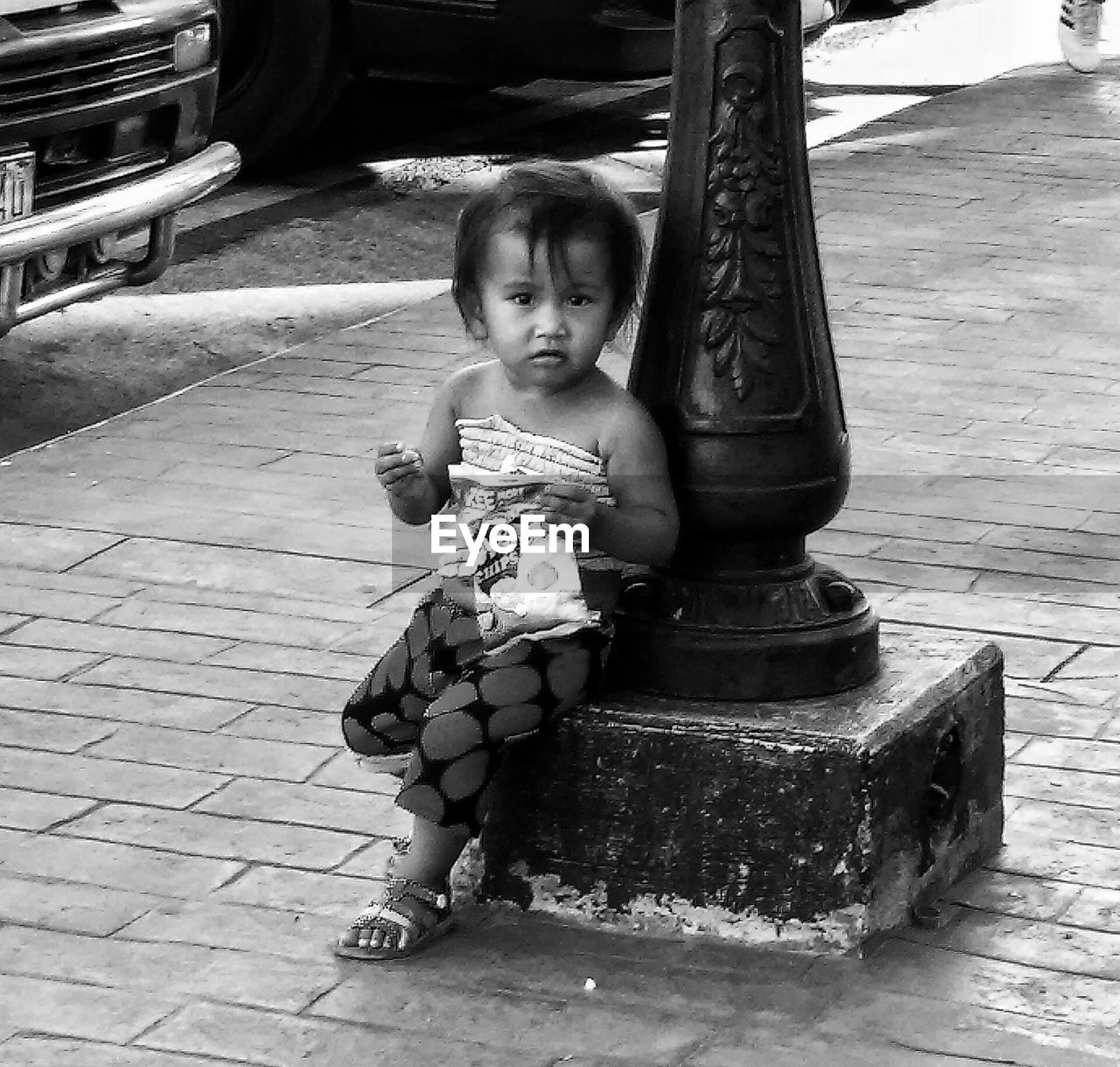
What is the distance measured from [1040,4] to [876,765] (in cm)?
1256

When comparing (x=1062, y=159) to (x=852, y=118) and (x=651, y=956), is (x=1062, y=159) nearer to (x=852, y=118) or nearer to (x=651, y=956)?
(x=852, y=118)

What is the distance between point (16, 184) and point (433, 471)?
2751 mm

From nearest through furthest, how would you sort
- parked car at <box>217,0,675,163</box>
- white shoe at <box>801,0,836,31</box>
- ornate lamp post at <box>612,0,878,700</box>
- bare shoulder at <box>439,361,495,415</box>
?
ornate lamp post at <box>612,0,878,700</box> < bare shoulder at <box>439,361,495,415</box> < parked car at <box>217,0,675,163</box> < white shoe at <box>801,0,836,31</box>

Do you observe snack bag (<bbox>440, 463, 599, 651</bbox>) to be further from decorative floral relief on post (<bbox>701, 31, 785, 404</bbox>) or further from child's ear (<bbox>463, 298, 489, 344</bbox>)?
decorative floral relief on post (<bbox>701, 31, 785, 404</bbox>)

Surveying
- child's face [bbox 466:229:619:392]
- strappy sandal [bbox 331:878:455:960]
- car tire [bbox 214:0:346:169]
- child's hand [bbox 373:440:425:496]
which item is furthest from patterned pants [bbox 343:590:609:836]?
car tire [bbox 214:0:346:169]

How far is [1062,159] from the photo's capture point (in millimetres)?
8984

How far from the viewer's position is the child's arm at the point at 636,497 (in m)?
3.04

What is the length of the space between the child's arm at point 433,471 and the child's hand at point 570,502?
0.70 ft

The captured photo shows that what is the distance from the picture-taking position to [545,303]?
3068mm

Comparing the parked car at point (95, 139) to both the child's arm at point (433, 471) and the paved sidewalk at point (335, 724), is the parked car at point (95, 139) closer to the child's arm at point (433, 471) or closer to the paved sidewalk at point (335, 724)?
the paved sidewalk at point (335, 724)

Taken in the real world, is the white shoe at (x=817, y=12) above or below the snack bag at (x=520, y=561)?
below

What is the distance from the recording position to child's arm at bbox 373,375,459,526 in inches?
123

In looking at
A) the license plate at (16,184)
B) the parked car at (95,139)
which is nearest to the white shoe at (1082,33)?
the parked car at (95,139)

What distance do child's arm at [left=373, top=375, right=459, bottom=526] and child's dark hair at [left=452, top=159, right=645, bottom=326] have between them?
0.48 feet
